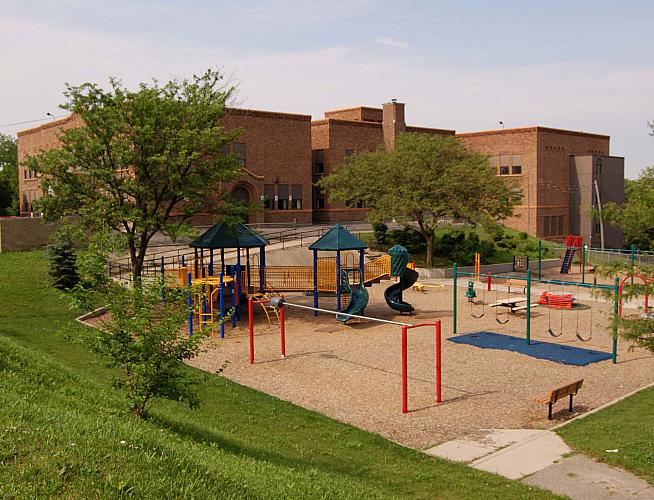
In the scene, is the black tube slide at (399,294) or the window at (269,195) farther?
the window at (269,195)

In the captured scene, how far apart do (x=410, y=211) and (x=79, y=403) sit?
31.9 metres

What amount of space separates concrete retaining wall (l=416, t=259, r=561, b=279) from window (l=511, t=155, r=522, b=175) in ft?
60.3

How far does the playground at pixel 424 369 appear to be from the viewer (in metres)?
15.1

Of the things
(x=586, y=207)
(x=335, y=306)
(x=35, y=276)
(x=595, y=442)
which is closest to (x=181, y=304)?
(x=595, y=442)

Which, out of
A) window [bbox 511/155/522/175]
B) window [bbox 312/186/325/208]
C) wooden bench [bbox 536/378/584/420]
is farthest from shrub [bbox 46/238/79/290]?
window [bbox 511/155/522/175]

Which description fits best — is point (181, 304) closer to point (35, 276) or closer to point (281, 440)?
point (281, 440)

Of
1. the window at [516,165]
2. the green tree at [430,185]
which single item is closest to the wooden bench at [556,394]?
the green tree at [430,185]

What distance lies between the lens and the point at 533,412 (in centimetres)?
1546

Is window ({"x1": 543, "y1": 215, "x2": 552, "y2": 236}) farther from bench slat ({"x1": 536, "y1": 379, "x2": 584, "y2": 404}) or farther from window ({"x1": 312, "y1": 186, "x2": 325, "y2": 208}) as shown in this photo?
bench slat ({"x1": 536, "y1": 379, "x2": 584, "y2": 404})

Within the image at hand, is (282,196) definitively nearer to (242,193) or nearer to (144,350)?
(242,193)

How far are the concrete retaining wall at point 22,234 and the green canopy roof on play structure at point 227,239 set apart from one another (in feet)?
47.2

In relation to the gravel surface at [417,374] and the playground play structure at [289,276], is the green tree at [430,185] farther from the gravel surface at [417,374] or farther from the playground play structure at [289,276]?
the gravel surface at [417,374]

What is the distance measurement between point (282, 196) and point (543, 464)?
48.0 metres

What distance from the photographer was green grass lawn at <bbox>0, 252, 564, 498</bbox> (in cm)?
702
